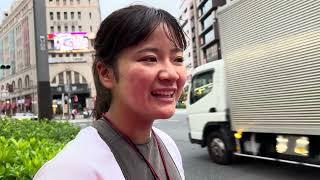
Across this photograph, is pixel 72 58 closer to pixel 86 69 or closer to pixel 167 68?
pixel 86 69

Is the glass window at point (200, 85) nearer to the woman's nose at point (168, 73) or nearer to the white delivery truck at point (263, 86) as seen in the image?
the white delivery truck at point (263, 86)

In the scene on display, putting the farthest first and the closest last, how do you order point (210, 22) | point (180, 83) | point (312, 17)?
point (210, 22) → point (312, 17) → point (180, 83)

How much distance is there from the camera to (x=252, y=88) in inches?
342

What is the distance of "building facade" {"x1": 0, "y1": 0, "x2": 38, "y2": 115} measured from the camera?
274 feet

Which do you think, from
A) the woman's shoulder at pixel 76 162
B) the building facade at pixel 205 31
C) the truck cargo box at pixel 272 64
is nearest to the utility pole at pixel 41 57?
the truck cargo box at pixel 272 64

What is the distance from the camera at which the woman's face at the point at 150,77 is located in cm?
136

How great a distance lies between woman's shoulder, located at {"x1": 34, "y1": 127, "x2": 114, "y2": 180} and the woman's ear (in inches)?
10.1

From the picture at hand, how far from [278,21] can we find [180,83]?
6672mm

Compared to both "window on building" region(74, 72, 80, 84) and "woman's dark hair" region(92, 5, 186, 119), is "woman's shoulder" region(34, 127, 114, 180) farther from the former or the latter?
"window on building" region(74, 72, 80, 84)

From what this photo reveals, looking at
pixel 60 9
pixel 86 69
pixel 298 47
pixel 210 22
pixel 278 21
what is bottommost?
pixel 298 47

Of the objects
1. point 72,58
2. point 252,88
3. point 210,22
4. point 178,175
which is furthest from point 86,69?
point 178,175

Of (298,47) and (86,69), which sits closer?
(298,47)

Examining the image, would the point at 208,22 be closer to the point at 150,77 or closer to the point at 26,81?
the point at 26,81

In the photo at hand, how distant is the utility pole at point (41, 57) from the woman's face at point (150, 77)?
361 inches
